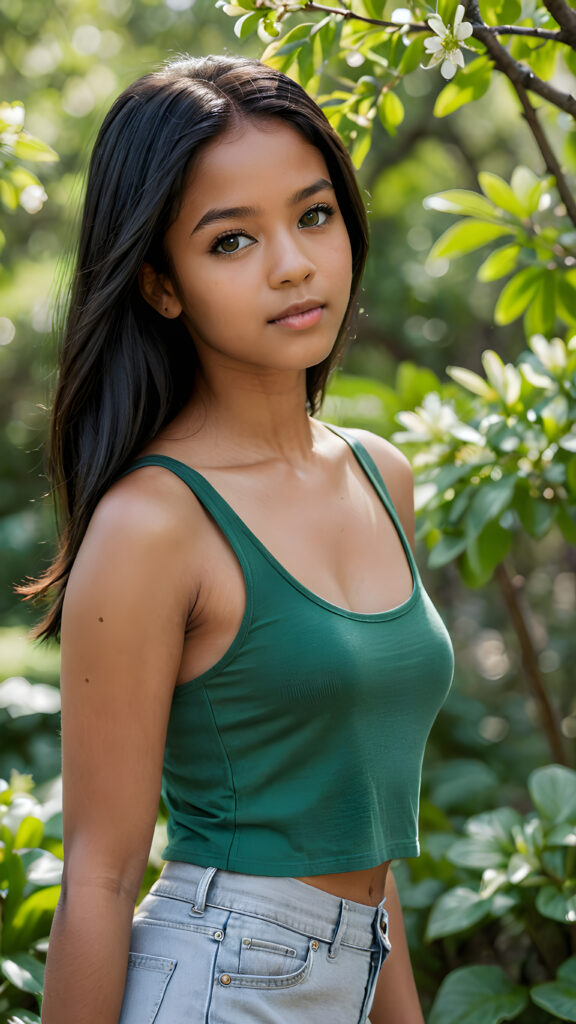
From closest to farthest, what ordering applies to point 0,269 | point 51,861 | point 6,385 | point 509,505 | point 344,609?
1. point 344,609
2. point 51,861
3. point 509,505
4. point 0,269
5. point 6,385

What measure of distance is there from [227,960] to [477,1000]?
1.04 m

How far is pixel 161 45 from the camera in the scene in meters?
5.78

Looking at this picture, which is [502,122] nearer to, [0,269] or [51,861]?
[0,269]

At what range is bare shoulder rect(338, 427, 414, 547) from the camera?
5.82 feet

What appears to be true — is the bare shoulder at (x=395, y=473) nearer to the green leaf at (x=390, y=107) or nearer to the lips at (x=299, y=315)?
the lips at (x=299, y=315)

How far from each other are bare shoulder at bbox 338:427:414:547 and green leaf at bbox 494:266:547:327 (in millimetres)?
503

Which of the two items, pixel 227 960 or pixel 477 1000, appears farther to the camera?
pixel 477 1000

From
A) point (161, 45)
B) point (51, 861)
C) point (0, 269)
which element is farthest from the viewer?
point (161, 45)

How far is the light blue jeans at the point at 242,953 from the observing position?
125 cm

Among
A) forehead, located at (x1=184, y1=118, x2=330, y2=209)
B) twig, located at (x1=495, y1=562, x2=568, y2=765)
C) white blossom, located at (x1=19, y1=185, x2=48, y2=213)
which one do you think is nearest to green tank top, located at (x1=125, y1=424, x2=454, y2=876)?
forehead, located at (x1=184, y1=118, x2=330, y2=209)

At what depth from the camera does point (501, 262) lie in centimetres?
212

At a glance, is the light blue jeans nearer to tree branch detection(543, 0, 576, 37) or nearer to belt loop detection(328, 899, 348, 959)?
belt loop detection(328, 899, 348, 959)

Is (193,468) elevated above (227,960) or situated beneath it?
elevated above

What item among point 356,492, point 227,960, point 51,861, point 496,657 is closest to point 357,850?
point 227,960
